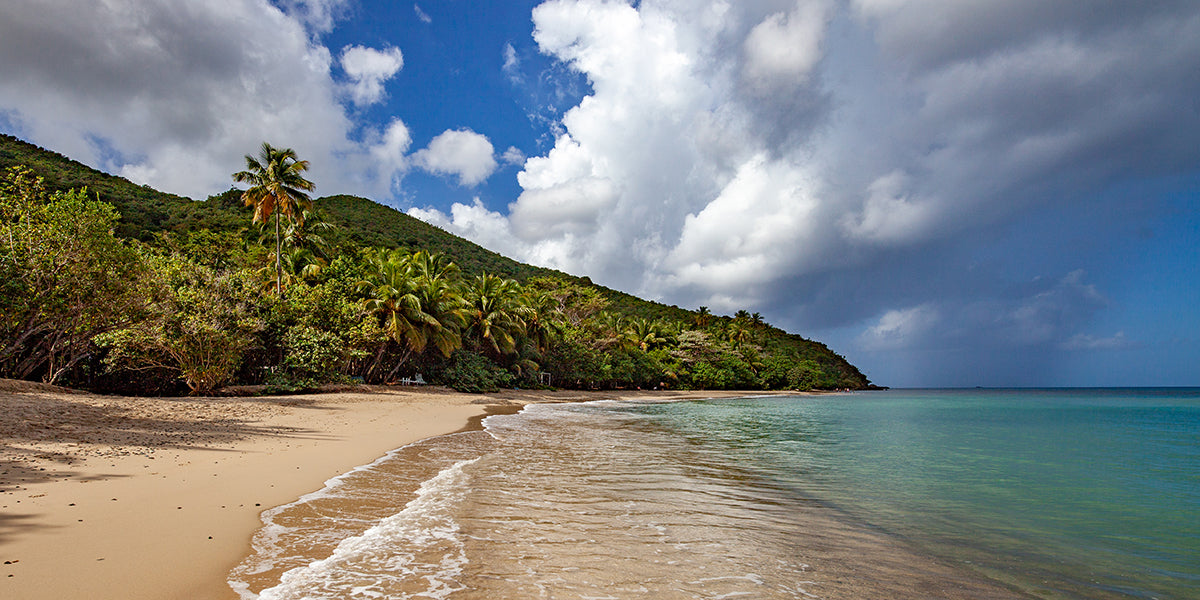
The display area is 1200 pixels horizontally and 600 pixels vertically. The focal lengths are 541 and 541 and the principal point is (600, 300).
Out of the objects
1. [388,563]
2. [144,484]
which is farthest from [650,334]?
[388,563]

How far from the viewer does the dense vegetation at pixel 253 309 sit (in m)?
16.1

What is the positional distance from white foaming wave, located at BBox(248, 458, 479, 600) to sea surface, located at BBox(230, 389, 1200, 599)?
20mm

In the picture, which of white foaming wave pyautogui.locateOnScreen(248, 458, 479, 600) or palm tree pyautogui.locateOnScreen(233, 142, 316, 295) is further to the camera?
palm tree pyautogui.locateOnScreen(233, 142, 316, 295)

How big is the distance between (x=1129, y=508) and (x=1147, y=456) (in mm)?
9637

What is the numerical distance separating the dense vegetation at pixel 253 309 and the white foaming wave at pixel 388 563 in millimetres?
16284

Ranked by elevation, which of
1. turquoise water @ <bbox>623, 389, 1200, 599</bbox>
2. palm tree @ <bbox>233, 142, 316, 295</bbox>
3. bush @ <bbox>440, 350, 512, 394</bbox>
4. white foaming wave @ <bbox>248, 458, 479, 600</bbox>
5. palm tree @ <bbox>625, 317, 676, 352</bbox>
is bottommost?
turquoise water @ <bbox>623, 389, 1200, 599</bbox>

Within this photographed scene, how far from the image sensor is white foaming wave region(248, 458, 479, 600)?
12.8 ft

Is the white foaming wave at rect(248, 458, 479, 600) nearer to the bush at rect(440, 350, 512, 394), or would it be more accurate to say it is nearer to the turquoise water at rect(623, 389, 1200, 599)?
the turquoise water at rect(623, 389, 1200, 599)

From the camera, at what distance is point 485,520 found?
19.9 ft

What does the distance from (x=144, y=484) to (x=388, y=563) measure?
418 cm

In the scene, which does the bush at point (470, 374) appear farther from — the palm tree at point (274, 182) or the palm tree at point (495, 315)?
the palm tree at point (274, 182)

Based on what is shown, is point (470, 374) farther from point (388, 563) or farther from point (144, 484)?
point (388, 563)

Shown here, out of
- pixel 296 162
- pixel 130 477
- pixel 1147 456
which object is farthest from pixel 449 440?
pixel 296 162

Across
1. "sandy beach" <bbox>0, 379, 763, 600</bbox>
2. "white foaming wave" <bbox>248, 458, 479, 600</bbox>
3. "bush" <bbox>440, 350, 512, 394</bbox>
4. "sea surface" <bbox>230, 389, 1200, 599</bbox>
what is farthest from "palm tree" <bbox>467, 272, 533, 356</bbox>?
"white foaming wave" <bbox>248, 458, 479, 600</bbox>
